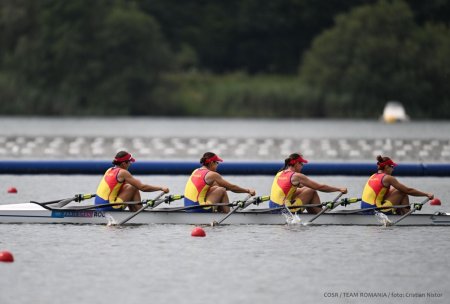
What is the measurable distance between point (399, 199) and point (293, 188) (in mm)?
1699

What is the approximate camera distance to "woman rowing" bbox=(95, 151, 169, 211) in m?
19.6

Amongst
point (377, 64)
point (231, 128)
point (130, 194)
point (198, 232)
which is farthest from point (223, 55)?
point (198, 232)

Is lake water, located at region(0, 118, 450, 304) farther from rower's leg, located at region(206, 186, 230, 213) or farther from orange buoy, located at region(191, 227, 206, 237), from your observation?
rower's leg, located at region(206, 186, 230, 213)

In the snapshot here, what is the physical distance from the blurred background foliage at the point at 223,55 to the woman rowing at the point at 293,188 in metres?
53.0

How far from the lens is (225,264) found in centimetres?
1612

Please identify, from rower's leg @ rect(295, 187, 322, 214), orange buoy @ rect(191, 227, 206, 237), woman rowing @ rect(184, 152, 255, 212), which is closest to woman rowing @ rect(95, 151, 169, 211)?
woman rowing @ rect(184, 152, 255, 212)

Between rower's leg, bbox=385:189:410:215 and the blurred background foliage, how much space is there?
52.9 metres

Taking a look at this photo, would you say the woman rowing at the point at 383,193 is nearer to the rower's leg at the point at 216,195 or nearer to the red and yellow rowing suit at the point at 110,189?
the rower's leg at the point at 216,195

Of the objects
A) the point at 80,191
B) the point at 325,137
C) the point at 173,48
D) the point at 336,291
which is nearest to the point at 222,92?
the point at 173,48

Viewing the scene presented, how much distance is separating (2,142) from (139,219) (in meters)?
26.5

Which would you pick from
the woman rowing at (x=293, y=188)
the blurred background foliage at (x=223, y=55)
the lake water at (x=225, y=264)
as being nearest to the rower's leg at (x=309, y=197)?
the woman rowing at (x=293, y=188)

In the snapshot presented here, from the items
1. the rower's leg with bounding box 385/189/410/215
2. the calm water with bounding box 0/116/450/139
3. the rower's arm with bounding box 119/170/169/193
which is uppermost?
the calm water with bounding box 0/116/450/139

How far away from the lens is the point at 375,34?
7425 cm

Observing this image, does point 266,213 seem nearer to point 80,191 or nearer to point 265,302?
point 265,302
